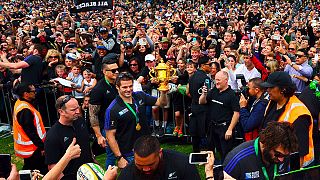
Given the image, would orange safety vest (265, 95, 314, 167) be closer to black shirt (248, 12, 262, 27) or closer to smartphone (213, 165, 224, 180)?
smartphone (213, 165, 224, 180)

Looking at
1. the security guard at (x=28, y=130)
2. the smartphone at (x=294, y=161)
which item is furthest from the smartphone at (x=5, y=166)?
the smartphone at (x=294, y=161)

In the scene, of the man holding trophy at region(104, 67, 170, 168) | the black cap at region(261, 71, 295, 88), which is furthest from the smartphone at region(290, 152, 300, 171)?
the man holding trophy at region(104, 67, 170, 168)

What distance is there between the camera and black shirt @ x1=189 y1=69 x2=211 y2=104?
283 inches

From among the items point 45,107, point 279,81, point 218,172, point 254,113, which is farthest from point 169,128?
point 218,172

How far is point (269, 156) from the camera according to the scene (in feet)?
11.1

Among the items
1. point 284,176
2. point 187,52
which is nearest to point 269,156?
point 284,176

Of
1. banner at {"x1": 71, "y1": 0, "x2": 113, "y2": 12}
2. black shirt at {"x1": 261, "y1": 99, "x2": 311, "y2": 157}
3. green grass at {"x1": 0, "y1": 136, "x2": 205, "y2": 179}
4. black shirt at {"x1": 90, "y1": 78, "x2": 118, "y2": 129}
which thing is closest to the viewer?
black shirt at {"x1": 261, "y1": 99, "x2": 311, "y2": 157}

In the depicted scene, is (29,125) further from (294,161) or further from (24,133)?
(294,161)

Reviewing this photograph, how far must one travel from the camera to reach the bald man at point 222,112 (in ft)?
21.4

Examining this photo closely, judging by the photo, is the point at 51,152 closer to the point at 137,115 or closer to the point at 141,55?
the point at 137,115

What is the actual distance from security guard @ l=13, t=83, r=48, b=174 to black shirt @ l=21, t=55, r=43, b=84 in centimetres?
260

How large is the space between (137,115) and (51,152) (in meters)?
1.18

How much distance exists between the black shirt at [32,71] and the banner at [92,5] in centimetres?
506

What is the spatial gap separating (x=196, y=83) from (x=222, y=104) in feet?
2.56
